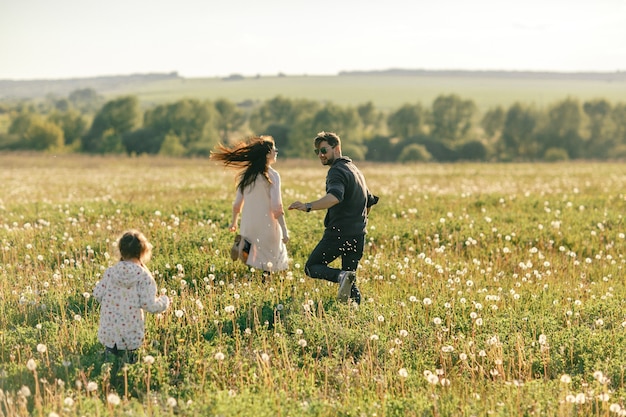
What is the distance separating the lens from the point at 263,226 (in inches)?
352

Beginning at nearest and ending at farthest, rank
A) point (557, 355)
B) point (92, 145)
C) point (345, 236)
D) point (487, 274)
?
point (557, 355), point (345, 236), point (487, 274), point (92, 145)

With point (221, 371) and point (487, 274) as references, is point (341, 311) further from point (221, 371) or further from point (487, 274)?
point (487, 274)

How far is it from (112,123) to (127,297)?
103446mm

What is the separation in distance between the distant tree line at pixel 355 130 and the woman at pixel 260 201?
232 feet

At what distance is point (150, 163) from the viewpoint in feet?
172

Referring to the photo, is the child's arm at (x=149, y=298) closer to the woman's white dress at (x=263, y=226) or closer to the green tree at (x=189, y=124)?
the woman's white dress at (x=263, y=226)

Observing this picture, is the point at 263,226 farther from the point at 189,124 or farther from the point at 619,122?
the point at 619,122

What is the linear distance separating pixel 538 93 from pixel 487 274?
195 metres

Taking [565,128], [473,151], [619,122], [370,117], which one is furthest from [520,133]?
[370,117]

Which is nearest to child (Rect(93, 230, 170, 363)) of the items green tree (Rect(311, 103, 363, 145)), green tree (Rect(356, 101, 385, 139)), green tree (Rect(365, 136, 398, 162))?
green tree (Rect(365, 136, 398, 162))

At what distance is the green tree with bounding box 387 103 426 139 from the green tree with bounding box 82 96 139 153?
1731 inches

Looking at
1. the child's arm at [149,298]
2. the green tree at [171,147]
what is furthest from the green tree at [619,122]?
the child's arm at [149,298]

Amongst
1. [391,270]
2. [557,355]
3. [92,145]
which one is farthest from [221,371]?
[92,145]

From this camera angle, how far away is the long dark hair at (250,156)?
28.9 ft
